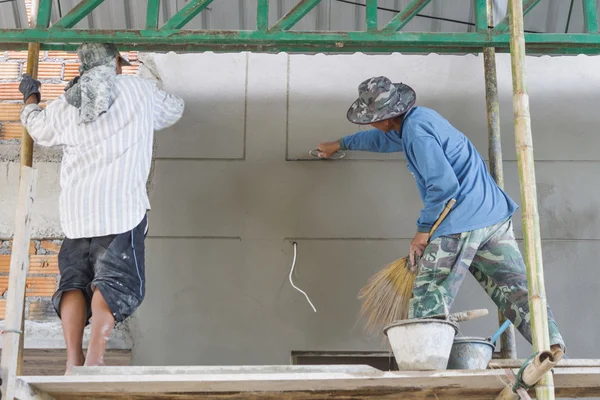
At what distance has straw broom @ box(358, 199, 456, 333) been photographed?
4.89 m

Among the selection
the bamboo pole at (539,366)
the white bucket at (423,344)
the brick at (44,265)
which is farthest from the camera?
the brick at (44,265)

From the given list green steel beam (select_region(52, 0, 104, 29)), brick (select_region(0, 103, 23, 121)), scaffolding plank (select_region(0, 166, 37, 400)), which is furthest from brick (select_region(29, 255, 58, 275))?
scaffolding plank (select_region(0, 166, 37, 400))

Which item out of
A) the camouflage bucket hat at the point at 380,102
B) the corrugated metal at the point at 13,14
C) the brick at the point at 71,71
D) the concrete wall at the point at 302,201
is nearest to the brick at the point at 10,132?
the brick at the point at 71,71

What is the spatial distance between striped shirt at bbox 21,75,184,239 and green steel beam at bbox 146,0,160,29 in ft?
1.26

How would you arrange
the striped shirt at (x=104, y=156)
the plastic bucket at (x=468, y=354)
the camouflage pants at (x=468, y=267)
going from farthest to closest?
1. the striped shirt at (x=104, y=156)
2. the camouflage pants at (x=468, y=267)
3. the plastic bucket at (x=468, y=354)

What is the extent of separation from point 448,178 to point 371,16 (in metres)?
1.15

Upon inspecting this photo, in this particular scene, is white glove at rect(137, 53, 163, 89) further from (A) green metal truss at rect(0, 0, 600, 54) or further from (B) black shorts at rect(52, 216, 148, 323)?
(B) black shorts at rect(52, 216, 148, 323)

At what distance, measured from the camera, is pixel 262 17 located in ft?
17.4

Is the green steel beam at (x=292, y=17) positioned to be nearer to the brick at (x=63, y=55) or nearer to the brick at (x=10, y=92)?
the brick at (x=63, y=55)

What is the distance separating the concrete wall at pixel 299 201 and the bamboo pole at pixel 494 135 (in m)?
0.53

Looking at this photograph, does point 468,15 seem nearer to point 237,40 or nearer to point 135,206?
point 237,40

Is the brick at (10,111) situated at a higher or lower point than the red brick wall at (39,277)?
higher

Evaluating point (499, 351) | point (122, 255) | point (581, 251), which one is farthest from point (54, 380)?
point (581, 251)

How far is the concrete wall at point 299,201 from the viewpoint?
5.62m
